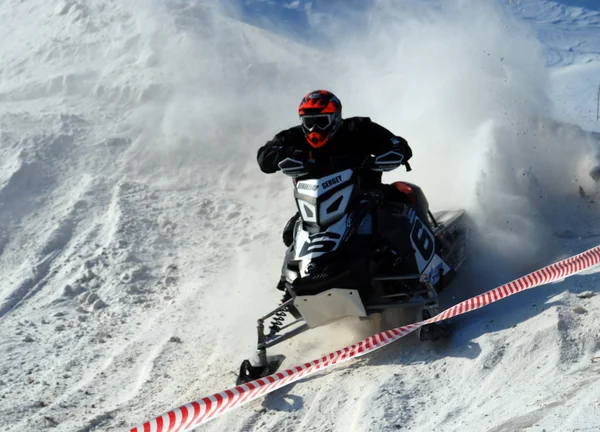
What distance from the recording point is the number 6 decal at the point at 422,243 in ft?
24.5

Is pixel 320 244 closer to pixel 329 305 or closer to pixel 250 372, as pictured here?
pixel 329 305

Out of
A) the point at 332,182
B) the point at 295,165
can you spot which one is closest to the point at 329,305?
the point at 332,182

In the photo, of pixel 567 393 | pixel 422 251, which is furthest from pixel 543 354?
pixel 422 251

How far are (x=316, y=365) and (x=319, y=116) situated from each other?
7.35 feet

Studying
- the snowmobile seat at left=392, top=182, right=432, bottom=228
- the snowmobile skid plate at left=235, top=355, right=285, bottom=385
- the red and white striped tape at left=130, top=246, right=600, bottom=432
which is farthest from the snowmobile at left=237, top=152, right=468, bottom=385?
the snowmobile seat at left=392, top=182, right=432, bottom=228

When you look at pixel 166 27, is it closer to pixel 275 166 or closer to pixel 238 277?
pixel 238 277

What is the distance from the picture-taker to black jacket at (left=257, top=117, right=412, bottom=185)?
7.59 meters

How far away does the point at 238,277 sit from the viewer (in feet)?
31.8

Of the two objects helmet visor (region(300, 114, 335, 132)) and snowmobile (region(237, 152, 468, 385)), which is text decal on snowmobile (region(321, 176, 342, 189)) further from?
helmet visor (region(300, 114, 335, 132))

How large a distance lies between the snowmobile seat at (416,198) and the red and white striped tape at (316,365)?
3.84ft

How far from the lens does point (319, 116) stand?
24.3ft

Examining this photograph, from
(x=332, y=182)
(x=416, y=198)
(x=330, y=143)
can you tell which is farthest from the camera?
(x=416, y=198)

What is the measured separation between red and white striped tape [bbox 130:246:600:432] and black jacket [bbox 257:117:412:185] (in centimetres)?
151

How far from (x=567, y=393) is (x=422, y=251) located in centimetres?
262
